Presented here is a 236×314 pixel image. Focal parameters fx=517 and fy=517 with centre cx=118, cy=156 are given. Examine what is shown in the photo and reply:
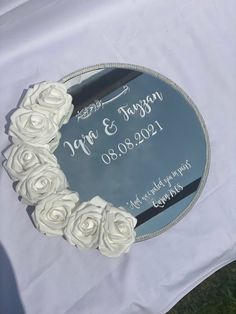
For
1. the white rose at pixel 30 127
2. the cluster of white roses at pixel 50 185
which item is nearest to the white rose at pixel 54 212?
the cluster of white roses at pixel 50 185

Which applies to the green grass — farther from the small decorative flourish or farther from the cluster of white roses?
the small decorative flourish

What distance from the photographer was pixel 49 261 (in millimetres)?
1012

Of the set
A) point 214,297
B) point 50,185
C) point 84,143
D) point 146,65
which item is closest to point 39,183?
point 50,185

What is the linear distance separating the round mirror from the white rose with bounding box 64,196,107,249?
50 millimetres

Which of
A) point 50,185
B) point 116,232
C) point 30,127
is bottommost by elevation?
point 116,232

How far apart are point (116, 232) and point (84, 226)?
61mm

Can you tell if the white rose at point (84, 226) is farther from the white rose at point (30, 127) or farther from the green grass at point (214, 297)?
the green grass at point (214, 297)

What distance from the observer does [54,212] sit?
3.20ft

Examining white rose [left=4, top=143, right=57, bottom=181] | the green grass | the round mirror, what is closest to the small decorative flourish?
the round mirror

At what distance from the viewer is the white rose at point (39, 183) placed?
0.96 m

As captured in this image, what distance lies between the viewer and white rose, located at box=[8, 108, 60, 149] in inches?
38.1

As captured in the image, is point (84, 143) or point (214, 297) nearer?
point (84, 143)

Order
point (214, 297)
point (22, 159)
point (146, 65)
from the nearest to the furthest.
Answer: point (22, 159), point (146, 65), point (214, 297)

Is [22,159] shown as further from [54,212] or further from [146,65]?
[146,65]
